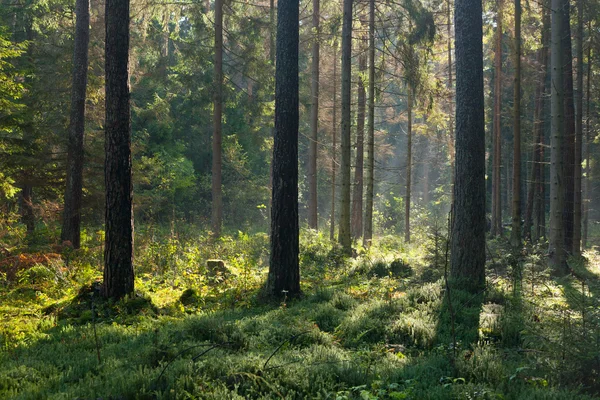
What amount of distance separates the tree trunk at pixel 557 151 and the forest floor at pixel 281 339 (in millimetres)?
1986

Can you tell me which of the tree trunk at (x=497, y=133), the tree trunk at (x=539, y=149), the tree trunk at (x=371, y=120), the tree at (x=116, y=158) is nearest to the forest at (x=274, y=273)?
the tree at (x=116, y=158)

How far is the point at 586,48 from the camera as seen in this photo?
17.7 metres

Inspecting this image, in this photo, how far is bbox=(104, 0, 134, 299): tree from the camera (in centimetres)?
817

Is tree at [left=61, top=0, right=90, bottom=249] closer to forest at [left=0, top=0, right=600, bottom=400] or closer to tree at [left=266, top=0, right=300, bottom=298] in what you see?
forest at [left=0, top=0, right=600, bottom=400]

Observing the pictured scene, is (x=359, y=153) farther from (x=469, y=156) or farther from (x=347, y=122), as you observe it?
(x=469, y=156)

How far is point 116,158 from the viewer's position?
8180mm

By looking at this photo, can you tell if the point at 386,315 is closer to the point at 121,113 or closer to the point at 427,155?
the point at 121,113

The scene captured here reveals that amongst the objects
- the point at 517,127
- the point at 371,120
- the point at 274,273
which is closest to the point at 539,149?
the point at 517,127

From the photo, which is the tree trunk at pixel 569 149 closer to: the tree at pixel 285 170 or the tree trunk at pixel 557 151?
the tree trunk at pixel 557 151

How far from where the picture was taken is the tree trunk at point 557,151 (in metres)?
12.3

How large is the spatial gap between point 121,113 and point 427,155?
58782 mm

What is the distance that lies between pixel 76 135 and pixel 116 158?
20.2 ft

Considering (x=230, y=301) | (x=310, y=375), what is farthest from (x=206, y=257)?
(x=310, y=375)

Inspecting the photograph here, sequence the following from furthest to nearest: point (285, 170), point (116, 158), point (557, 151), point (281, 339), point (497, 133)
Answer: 1. point (497, 133)
2. point (557, 151)
3. point (285, 170)
4. point (116, 158)
5. point (281, 339)
